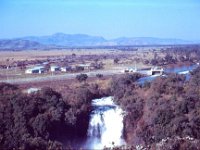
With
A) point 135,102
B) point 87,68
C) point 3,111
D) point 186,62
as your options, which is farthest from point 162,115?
point 186,62

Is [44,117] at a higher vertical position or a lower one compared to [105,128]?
higher

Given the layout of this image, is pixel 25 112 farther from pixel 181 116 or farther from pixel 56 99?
pixel 181 116

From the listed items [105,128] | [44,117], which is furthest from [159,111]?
[44,117]

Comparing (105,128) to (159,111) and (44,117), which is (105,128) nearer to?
(159,111)

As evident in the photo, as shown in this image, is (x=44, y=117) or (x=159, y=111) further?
(x=159, y=111)

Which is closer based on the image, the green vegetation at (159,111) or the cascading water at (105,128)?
the green vegetation at (159,111)

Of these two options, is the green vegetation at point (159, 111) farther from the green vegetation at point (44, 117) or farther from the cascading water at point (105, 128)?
the green vegetation at point (44, 117)

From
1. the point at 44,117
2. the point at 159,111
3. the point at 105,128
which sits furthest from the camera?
the point at 105,128

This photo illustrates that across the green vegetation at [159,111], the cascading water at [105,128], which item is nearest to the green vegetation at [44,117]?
the cascading water at [105,128]
